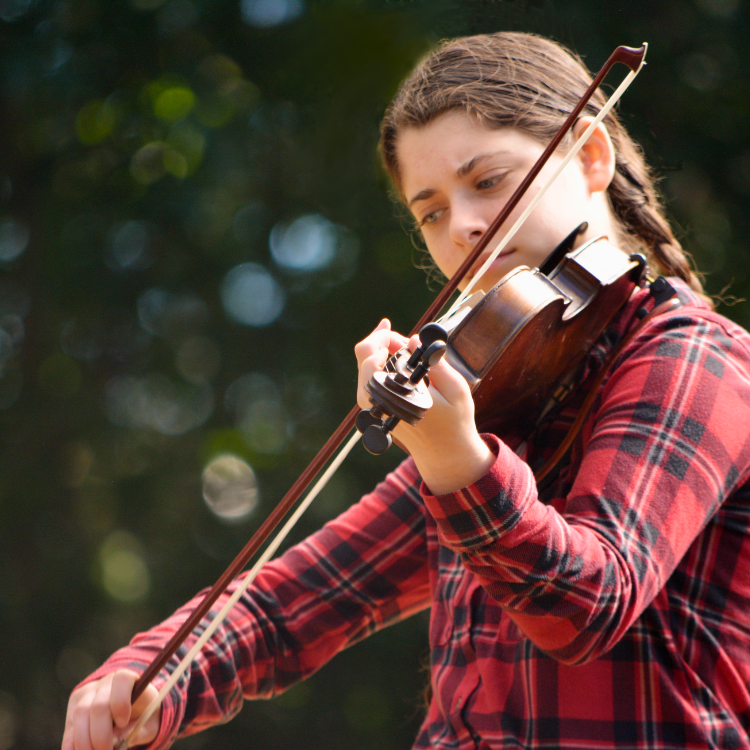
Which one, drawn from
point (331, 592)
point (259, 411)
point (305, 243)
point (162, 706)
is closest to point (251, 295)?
point (305, 243)

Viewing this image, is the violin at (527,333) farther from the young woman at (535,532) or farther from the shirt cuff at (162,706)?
the shirt cuff at (162,706)

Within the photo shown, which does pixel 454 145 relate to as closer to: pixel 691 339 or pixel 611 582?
pixel 691 339

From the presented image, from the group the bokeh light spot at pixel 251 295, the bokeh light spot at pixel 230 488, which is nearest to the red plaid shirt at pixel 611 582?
the bokeh light spot at pixel 230 488

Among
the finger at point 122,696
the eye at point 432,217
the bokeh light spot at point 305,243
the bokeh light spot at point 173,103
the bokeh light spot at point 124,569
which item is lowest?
the bokeh light spot at point 124,569

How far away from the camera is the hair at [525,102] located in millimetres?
805

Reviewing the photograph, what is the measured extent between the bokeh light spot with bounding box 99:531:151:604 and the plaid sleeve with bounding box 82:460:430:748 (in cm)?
111

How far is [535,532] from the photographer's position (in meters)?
0.49

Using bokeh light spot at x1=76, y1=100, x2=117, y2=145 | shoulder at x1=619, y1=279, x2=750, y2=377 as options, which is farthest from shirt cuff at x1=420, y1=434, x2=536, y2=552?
bokeh light spot at x1=76, y1=100, x2=117, y2=145

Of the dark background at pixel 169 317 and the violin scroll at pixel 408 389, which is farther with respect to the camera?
the dark background at pixel 169 317

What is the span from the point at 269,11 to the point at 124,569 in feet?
4.79

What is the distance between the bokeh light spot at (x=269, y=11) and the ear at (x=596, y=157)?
122cm

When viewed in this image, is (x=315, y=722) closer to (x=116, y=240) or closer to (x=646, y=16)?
(x=116, y=240)

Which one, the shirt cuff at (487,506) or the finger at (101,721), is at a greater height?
the shirt cuff at (487,506)

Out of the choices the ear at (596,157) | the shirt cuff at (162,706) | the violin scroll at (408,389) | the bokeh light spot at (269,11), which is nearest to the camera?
the violin scroll at (408,389)
